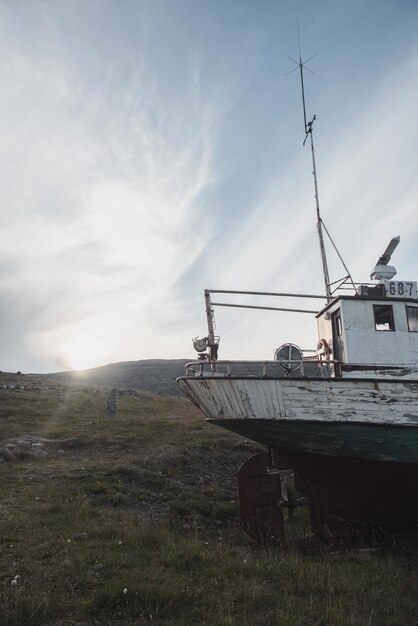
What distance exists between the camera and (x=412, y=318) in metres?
11.2

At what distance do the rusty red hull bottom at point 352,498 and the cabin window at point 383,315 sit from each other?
10.2ft

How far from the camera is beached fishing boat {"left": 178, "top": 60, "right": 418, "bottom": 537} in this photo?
9.66 metres

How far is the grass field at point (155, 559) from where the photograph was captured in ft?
17.8

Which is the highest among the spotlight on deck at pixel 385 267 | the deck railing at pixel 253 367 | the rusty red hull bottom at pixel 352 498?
the spotlight on deck at pixel 385 267

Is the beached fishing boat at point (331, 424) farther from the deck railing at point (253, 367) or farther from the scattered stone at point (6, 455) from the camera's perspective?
the scattered stone at point (6, 455)

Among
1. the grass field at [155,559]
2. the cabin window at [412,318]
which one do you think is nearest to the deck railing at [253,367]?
the cabin window at [412,318]

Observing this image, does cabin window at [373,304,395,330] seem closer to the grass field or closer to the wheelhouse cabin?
the wheelhouse cabin

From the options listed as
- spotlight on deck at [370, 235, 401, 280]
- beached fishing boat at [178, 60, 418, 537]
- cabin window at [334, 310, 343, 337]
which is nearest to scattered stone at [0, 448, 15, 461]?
beached fishing boat at [178, 60, 418, 537]

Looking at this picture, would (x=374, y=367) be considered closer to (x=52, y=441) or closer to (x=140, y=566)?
(x=140, y=566)

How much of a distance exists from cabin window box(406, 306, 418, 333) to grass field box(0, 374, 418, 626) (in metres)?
4.79

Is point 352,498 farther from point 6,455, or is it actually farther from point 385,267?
point 6,455

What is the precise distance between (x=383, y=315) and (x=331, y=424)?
313 cm

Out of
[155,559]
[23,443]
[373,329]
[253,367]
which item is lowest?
[155,559]

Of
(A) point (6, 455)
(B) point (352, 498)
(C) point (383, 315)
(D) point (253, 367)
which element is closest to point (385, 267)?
(C) point (383, 315)
